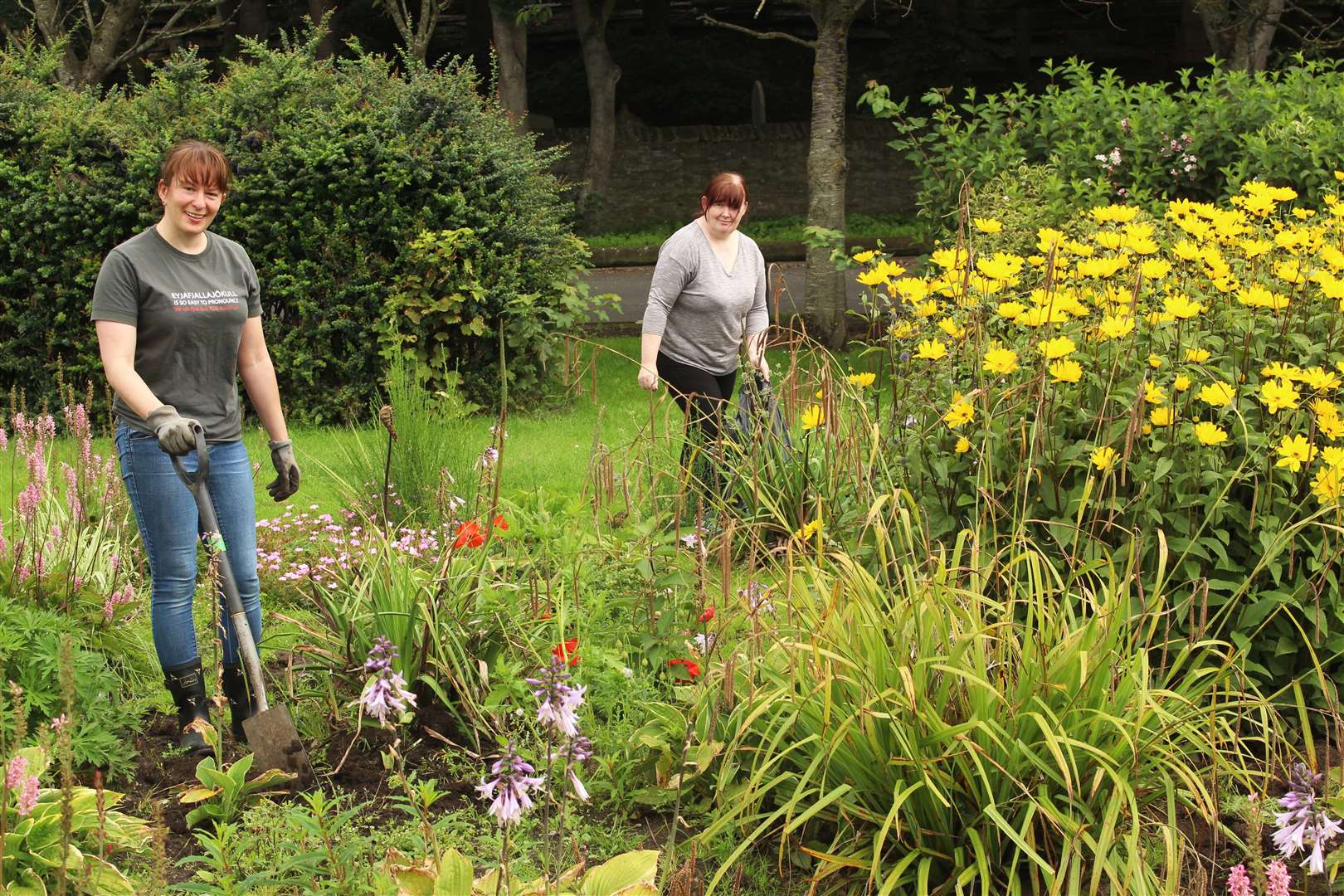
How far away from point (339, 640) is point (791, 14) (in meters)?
29.2

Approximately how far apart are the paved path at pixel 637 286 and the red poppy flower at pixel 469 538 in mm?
Answer: 8967

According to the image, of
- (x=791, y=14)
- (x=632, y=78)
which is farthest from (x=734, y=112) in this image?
(x=791, y=14)

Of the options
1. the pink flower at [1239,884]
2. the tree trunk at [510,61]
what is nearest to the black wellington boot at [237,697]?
the pink flower at [1239,884]

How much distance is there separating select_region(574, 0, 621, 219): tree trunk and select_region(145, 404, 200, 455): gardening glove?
18317 mm

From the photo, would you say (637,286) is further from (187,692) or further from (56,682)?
(56,682)

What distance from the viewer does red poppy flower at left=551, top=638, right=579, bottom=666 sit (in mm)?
3354

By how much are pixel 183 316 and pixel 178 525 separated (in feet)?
1.93

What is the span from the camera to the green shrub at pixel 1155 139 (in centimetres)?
813

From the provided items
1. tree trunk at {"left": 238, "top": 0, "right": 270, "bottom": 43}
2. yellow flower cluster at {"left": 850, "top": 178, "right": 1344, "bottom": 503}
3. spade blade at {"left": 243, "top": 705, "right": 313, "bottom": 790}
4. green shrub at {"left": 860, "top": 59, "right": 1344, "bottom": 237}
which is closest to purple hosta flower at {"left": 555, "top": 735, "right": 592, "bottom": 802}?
spade blade at {"left": 243, "top": 705, "right": 313, "bottom": 790}

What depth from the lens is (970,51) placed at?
27359 millimetres

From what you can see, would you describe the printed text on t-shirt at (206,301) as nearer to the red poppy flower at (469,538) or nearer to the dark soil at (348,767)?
the red poppy flower at (469,538)

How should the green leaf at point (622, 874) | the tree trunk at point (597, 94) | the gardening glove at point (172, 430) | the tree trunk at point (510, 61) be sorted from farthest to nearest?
the tree trunk at point (597, 94), the tree trunk at point (510, 61), the gardening glove at point (172, 430), the green leaf at point (622, 874)

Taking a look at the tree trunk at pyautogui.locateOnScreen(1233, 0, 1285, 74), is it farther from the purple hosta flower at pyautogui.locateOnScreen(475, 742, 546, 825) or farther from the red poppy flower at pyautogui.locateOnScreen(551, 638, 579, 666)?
the purple hosta flower at pyautogui.locateOnScreen(475, 742, 546, 825)

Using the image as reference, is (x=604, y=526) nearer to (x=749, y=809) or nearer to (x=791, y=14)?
(x=749, y=809)
